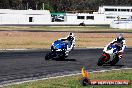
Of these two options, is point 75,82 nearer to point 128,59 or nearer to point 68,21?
point 128,59

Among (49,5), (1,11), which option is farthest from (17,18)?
(49,5)

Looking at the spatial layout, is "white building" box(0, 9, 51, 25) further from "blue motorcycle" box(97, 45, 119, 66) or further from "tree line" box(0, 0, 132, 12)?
"blue motorcycle" box(97, 45, 119, 66)

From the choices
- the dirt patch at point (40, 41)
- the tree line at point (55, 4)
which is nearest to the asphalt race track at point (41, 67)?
the dirt patch at point (40, 41)

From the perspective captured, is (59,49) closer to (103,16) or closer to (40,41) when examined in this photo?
(40,41)

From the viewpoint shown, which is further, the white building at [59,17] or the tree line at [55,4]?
the tree line at [55,4]

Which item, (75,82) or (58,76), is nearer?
(75,82)

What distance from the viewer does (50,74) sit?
713 inches

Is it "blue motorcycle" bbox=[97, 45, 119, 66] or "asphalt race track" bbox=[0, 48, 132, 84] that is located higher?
"blue motorcycle" bbox=[97, 45, 119, 66]

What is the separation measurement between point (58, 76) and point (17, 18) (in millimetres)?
79253

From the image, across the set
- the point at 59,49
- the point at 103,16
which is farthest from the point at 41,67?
the point at 103,16

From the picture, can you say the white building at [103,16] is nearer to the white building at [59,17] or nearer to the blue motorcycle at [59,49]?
the white building at [59,17]

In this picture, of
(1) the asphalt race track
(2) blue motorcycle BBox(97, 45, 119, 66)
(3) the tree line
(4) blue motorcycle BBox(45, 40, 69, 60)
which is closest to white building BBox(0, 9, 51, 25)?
(3) the tree line

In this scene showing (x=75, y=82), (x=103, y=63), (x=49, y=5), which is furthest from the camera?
(x=49, y=5)

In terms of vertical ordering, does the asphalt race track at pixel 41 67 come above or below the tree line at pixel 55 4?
above
